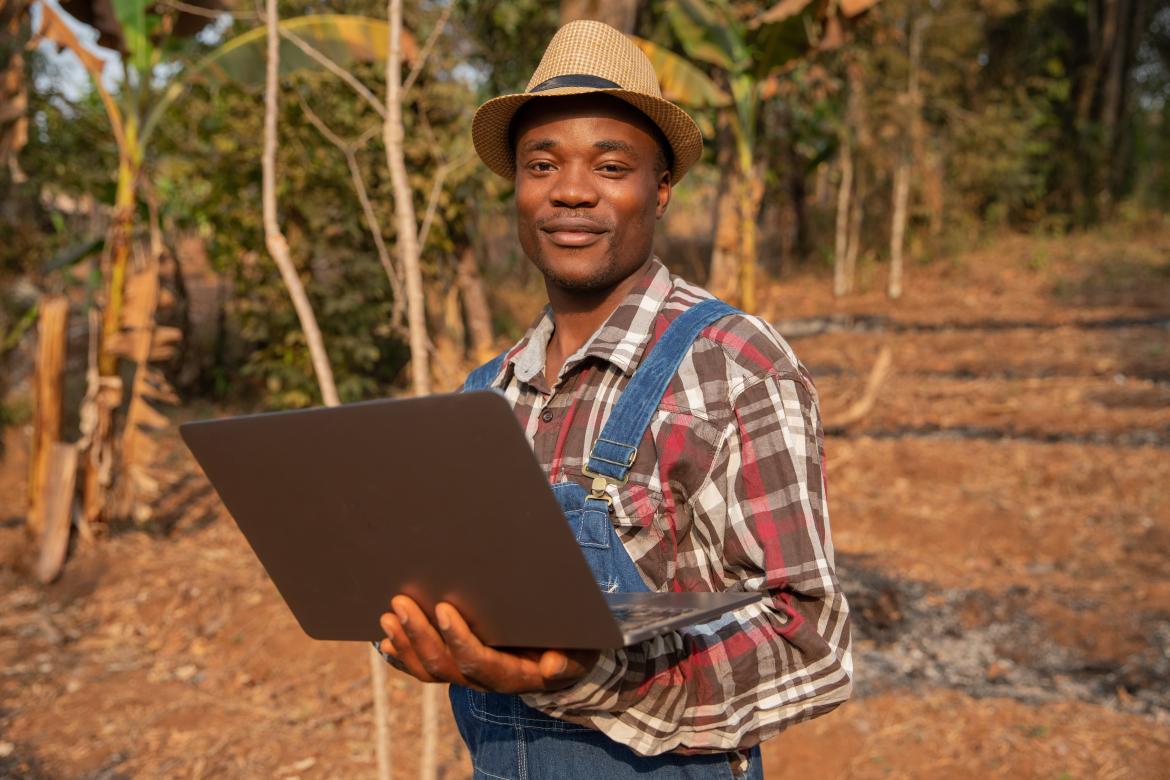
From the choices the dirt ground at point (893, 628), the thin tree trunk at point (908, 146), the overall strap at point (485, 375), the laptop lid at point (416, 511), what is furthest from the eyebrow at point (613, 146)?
the thin tree trunk at point (908, 146)

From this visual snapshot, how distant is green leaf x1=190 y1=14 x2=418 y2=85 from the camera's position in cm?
573

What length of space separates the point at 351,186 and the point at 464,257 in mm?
1437

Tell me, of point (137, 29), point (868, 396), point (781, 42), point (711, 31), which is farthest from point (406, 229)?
point (868, 396)

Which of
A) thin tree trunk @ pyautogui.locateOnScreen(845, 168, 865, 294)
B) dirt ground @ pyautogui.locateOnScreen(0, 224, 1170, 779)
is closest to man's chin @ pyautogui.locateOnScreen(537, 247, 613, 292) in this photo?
dirt ground @ pyautogui.locateOnScreen(0, 224, 1170, 779)

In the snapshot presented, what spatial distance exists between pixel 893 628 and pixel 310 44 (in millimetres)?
4490

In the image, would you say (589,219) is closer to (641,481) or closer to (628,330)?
(628,330)

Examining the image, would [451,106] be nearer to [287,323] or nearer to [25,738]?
[287,323]

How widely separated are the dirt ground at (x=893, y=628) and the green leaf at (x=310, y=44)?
2937 mm

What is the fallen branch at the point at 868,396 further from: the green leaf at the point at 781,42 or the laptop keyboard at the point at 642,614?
the laptop keyboard at the point at 642,614

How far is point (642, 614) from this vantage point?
1103 mm

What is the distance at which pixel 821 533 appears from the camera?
1.27 meters

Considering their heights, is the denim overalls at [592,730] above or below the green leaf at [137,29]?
below

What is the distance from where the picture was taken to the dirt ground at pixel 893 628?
3914 millimetres

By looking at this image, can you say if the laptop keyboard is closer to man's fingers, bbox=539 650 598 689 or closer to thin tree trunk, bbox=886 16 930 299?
man's fingers, bbox=539 650 598 689
